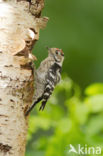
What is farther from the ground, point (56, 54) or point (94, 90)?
point (56, 54)


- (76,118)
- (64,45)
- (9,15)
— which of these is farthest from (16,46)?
(64,45)

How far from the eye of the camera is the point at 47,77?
541cm

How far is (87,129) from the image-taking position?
517 centimetres

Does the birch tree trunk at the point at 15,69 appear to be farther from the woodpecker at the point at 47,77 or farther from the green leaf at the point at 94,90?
the green leaf at the point at 94,90

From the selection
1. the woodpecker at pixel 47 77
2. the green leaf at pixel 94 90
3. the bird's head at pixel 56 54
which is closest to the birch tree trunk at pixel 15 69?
the woodpecker at pixel 47 77

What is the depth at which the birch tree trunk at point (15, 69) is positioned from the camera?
13.1 feet

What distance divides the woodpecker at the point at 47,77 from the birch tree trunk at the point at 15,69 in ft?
1.91

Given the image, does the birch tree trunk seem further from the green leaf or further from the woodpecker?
the green leaf

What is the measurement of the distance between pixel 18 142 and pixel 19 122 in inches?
6.8

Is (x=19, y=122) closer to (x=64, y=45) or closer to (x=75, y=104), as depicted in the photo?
(x=75, y=104)

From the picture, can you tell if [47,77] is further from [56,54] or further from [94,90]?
[94,90]

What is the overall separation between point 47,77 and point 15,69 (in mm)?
1310

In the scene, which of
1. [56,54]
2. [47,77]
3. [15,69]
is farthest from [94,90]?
[15,69]

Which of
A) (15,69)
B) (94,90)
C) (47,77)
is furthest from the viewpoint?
(47,77)
